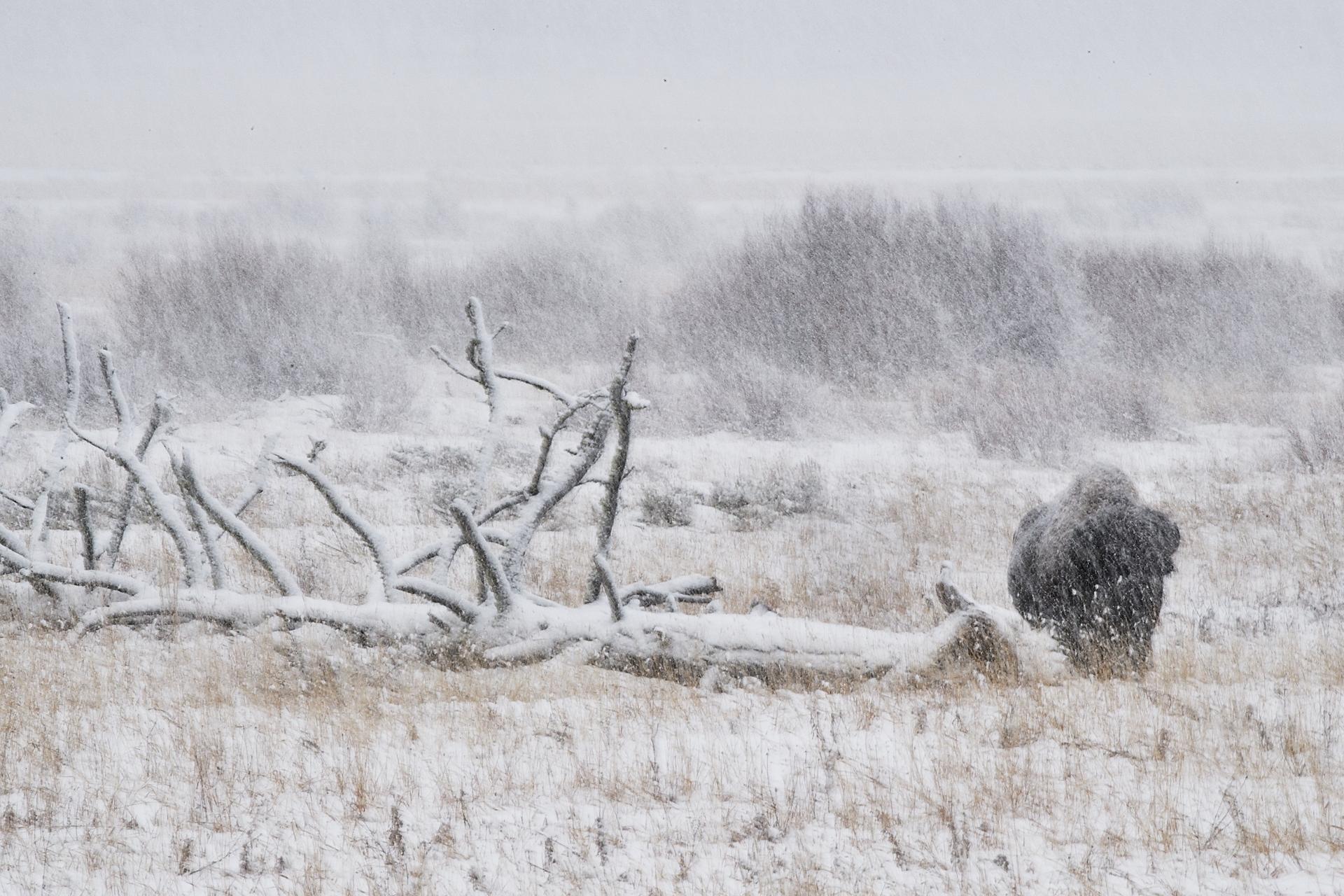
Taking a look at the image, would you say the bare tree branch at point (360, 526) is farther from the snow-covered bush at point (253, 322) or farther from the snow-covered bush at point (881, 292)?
the snow-covered bush at point (881, 292)

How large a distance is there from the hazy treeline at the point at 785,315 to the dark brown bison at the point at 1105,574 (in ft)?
35.3

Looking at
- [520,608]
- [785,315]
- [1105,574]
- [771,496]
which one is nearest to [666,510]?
[771,496]

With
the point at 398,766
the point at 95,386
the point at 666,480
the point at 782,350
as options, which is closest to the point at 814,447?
Result: the point at 666,480

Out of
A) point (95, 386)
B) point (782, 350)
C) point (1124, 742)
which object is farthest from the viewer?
point (782, 350)

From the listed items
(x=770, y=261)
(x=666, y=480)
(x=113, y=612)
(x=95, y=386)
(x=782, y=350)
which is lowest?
(x=113, y=612)

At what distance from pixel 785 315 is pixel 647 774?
20.2 metres

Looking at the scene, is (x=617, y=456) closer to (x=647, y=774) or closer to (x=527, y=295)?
(x=647, y=774)

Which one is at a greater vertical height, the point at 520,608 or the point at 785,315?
the point at 785,315

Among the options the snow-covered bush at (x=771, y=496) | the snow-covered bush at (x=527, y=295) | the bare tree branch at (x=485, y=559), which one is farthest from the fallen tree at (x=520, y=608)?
the snow-covered bush at (x=527, y=295)

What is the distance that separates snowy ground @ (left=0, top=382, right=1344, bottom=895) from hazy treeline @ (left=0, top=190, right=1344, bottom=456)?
37.0ft

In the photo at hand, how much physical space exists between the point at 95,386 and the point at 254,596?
1477cm

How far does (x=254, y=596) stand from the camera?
464cm

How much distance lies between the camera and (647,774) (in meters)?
3.24

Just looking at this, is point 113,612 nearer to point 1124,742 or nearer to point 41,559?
point 41,559
